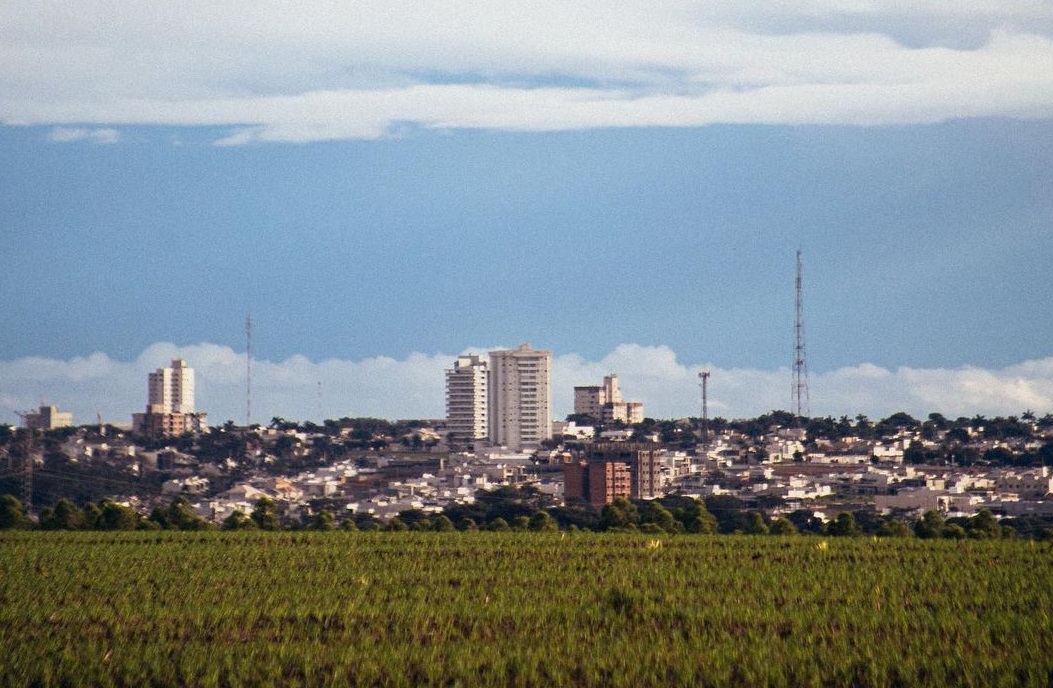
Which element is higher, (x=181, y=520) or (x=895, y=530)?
(x=181, y=520)

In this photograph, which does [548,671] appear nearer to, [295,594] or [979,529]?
[295,594]

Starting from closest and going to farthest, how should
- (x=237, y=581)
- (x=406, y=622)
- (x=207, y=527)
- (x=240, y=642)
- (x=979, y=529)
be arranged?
(x=240, y=642), (x=406, y=622), (x=237, y=581), (x=979, y=529), (x=207, y=527)

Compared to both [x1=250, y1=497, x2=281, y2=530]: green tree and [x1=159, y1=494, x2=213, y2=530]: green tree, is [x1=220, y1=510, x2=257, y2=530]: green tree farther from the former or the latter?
[x1=159, y1=494, x2=213, y2=530]: green tree

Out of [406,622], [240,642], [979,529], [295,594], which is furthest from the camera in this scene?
[979,529]

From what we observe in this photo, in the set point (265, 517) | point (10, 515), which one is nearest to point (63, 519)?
point (10, 515)

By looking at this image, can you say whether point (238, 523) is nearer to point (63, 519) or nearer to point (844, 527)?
point (63, 519)

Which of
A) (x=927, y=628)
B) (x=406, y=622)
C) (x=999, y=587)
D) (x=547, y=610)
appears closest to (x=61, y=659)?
(x=406, y=622)

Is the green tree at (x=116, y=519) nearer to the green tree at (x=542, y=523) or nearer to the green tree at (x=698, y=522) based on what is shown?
the green tree at (x=542, y=523)

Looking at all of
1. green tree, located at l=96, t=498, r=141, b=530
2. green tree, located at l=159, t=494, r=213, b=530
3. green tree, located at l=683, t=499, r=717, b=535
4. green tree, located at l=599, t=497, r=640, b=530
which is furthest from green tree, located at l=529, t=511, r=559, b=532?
green tree, located at l=96, t=498, r=141, b=530
